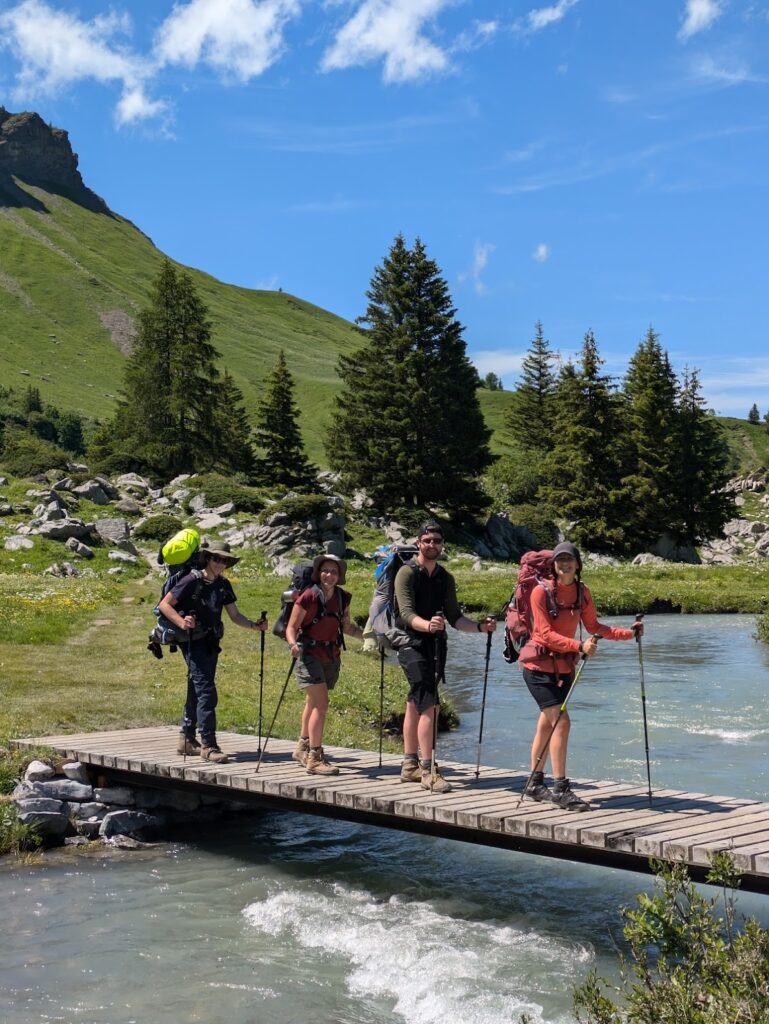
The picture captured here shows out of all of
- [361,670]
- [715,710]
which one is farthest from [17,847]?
[715,710]

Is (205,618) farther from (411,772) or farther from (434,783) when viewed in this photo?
(434,783)

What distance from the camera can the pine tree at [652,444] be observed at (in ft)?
221

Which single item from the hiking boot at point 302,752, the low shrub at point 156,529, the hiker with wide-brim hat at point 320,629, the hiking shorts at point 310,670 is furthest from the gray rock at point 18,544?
the hiking shorts at point 310,670

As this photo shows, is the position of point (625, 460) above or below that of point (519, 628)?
above

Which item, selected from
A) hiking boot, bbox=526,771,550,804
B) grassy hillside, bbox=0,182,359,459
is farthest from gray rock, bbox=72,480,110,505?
grassy hillside, bbox=0,182,359,459

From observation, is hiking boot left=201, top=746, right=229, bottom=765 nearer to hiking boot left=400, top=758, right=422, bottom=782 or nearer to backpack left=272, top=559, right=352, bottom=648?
backpack left=272, top=559, right=352, bottom=648

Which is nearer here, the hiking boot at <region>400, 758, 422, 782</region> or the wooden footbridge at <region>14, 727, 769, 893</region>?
the wooden footbridge at <region>14, 727, 769, 893</region>

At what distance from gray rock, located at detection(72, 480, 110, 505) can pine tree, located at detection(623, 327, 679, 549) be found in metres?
33.0

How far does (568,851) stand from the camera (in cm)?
916

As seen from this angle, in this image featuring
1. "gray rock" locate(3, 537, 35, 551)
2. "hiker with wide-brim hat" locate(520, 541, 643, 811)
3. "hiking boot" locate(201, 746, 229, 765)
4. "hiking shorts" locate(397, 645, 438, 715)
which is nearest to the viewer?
"hiker with wide-brim hat" locate(520, 541, 643, 811)

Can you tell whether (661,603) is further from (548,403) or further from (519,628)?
(548,403)

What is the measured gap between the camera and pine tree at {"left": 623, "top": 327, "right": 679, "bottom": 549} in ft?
221

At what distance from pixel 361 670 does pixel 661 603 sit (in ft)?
69.0

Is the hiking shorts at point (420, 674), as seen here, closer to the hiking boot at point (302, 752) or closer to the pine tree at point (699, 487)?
the hiking boot at point (302, 752)
